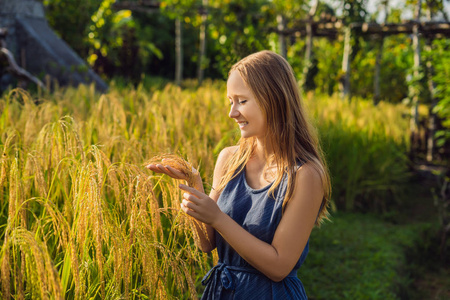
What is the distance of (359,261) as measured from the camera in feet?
11.6

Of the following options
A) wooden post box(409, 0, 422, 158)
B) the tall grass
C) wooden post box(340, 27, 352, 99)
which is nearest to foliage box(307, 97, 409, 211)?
the tall grass

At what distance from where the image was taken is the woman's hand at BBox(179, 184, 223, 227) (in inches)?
47.1

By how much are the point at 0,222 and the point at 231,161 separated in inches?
41.8

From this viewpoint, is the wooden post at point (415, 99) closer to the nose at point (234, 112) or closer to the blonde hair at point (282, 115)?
the blonde hair at point (282, 115)

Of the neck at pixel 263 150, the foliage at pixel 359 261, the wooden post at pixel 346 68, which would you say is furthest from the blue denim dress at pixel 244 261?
the wooden post at pixel 346 68

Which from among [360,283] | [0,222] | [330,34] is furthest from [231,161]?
[330,34]

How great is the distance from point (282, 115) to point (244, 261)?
475 mm

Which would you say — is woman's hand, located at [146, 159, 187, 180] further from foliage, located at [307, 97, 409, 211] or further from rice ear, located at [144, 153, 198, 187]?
foliage, located at [307, 97, 409, 211]

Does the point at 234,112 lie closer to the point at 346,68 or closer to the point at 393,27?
the point at 393,27

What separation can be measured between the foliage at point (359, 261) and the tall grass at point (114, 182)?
652 mm

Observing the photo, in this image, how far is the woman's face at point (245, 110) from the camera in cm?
140

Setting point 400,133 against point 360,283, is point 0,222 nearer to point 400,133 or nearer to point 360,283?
point 360,283

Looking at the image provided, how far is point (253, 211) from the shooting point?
4.72ft

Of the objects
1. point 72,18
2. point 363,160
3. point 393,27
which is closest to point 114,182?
point 363,160
